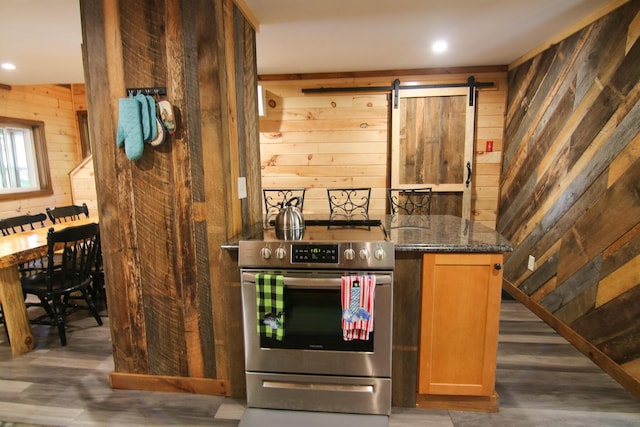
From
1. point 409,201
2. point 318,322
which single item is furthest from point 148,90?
point 409,201

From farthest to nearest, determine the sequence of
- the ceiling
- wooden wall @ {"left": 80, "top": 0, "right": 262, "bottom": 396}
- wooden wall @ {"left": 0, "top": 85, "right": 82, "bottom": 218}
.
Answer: wooden wall @ {"left": 0, "top": 85, "right": 82, "bottom": 218} → the ceiling → wooden wall @ {"left": 80, "top": 0, "right": 262, "bottom": 396}

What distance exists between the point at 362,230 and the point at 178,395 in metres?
1.48

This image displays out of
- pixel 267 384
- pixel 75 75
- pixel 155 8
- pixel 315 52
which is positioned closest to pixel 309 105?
pixel 315 52

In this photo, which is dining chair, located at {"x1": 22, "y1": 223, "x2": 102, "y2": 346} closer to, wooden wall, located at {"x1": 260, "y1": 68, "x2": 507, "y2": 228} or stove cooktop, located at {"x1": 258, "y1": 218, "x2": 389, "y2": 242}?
stove cooktop, located at {"x1": 258, "y1": 218, "x2": 389, "y2": 242}

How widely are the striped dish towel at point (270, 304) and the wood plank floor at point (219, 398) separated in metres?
0.55

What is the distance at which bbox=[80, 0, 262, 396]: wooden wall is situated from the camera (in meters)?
1.65

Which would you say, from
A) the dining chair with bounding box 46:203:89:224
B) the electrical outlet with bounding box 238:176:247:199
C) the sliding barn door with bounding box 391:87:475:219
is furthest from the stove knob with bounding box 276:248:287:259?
the dining chair with bounding box 46:203:89:224

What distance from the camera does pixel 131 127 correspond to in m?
1.65

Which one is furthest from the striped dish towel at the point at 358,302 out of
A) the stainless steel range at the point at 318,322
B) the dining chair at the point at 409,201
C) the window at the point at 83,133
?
the window at the point at 83,133

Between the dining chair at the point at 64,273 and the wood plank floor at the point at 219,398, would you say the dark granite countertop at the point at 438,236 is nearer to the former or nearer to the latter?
the wood plank floor at the point at 219,398

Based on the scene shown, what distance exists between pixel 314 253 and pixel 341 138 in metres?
2.62

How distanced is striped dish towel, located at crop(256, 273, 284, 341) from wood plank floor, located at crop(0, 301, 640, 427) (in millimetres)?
548

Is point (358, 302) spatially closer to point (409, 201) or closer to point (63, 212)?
point (409, 201)

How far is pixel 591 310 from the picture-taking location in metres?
2.20
